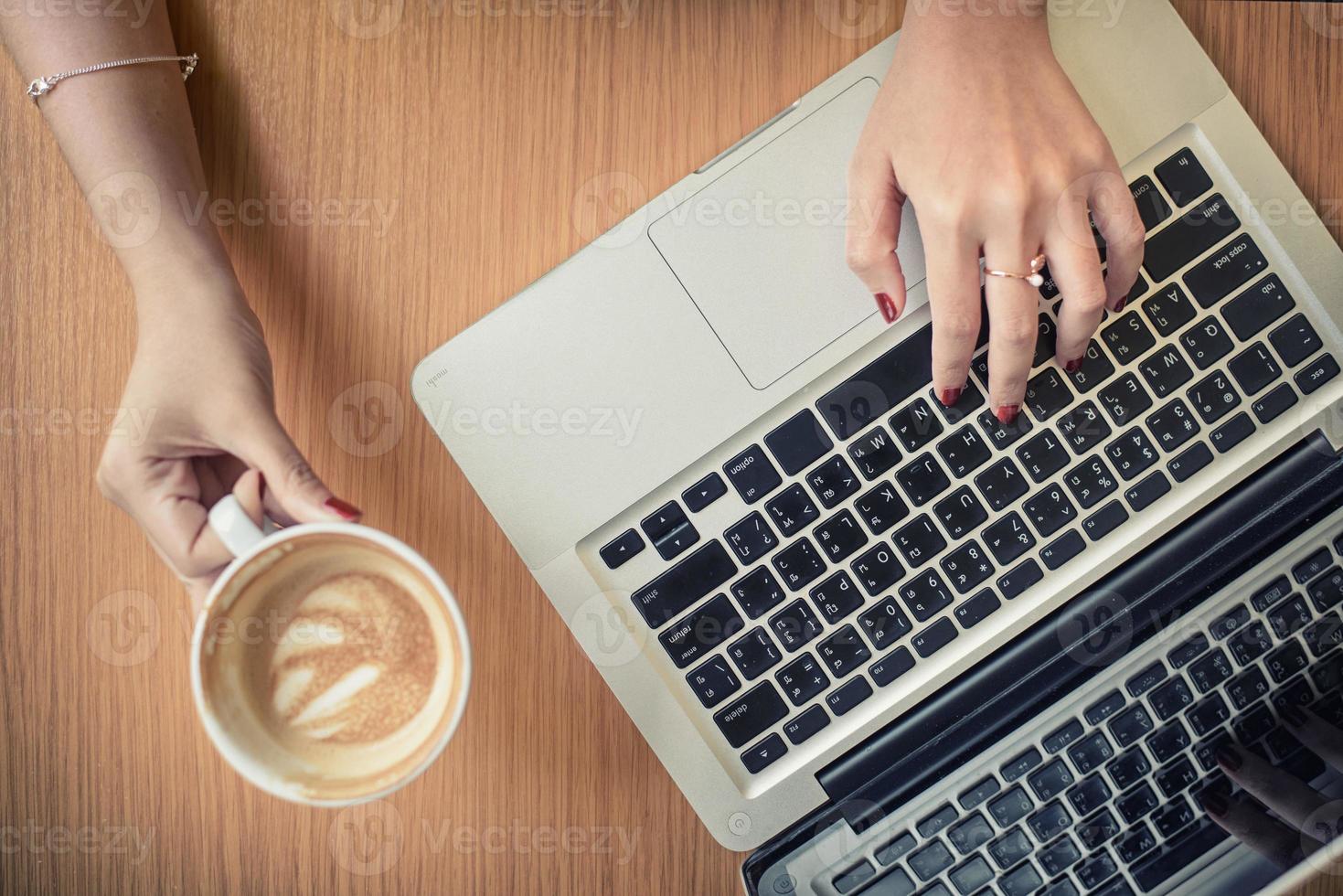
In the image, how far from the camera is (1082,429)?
24.5 inches

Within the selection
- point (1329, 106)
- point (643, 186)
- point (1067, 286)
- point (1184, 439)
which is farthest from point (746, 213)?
point (1329, 106)

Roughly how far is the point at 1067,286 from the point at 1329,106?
293 millimetres

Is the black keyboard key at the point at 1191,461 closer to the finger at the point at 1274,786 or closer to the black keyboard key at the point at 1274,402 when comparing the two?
the black keyboard key at the point at 1274,402

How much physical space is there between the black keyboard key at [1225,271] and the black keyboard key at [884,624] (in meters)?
0.30

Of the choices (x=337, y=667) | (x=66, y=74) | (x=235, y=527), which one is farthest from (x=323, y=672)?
(x=66, y=74)

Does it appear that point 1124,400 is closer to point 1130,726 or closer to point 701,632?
point 1130,726

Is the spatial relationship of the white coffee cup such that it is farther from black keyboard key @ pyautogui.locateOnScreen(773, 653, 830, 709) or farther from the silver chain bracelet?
the silver chain bracelet

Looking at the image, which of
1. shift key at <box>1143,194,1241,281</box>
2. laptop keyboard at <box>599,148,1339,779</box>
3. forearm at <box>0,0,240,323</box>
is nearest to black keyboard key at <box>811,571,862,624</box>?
laptop keyboard at <box>599,148,1339,779</box>

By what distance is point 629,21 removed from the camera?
67 cm

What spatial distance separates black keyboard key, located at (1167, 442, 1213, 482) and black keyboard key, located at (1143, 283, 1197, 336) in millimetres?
84

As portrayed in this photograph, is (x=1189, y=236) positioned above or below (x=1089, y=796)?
above

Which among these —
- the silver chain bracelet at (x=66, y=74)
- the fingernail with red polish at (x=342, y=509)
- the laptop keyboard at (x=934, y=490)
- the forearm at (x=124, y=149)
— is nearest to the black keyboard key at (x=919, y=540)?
the laptop keyboard at (x=934, y=490)

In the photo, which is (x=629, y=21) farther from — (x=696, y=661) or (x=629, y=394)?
(x=696, y=661)

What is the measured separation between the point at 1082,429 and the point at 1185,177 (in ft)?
0.62
